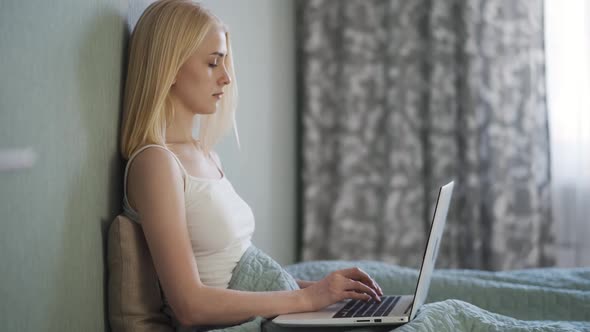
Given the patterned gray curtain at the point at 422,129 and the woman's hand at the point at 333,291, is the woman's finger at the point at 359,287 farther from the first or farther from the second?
the patterned gray curtain at the point at 422,129

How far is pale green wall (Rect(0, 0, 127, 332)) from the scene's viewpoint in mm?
985

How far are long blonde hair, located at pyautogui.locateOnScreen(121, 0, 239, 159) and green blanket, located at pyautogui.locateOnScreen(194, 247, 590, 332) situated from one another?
1.24 feet

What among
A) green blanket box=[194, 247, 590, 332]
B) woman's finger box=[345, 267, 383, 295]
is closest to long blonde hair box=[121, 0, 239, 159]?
green blanket box=[194, 247, 590, 332]

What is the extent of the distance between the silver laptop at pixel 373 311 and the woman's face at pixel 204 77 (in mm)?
529

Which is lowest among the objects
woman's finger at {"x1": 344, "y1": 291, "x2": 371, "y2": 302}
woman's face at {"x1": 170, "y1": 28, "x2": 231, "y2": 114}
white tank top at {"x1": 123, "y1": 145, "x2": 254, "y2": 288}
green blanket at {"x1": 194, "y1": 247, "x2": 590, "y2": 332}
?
green blanket at {"x1": 194, "y1": 247, "x2": 590, "y2": 332}

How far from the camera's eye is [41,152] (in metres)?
1.08

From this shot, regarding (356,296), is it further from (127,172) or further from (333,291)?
(127,172)

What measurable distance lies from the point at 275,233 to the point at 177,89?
1.75 meters

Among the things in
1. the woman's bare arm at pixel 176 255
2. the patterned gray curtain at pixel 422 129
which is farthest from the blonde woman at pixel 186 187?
the patterned gray curtain at pixel 422 129

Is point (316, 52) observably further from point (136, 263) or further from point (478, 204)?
point (136, 263)

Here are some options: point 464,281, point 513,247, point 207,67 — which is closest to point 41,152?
point 207,67

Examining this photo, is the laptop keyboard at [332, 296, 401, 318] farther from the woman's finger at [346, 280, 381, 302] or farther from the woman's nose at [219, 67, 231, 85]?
the woman's nose at [219, 67, 231, 85]

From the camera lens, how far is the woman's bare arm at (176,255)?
132 centimetres

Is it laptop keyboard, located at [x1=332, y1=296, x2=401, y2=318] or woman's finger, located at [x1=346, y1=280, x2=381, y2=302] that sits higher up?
woman's finger, located at [x1=346, y1=280, x2=381, y2=302]
